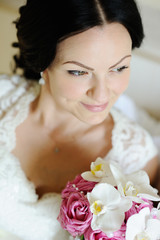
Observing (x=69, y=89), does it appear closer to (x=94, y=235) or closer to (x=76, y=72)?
(x=76, y=72)

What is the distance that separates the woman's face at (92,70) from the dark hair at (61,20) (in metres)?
0.03

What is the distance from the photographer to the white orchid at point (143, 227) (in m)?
0.76

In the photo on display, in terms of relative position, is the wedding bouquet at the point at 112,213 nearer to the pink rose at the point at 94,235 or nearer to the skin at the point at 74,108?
the pink rose at the point at 94,235

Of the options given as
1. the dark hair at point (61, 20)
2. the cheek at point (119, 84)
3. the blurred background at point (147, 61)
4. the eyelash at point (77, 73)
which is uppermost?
the dark hair at point (61, 20)

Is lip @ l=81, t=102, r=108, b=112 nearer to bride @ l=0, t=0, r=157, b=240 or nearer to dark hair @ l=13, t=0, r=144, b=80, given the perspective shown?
bride @ l=0, t=0, r=157, b=240

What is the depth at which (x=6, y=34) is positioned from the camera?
207 centimetres

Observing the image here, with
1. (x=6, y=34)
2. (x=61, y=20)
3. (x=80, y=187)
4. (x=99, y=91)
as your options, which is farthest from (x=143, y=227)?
(x=6, y=34)

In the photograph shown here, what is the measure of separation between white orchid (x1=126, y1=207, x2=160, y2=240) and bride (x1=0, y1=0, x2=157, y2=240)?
1.50 ft

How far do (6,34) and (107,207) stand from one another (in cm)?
167

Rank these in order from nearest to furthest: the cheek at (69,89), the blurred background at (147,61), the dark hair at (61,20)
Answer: the dark hair at (61,20) < the cheek at (69,89) < the blurred background at (147,61)

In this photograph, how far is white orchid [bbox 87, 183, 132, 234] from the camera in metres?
0.75

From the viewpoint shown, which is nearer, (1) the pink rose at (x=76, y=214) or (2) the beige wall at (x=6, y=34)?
(1) the pink rose at (x=76, y=214)

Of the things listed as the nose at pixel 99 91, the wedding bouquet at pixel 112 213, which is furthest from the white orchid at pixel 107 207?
the nose at pixel 99 91

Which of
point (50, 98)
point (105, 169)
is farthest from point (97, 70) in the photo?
point (50, 98)
